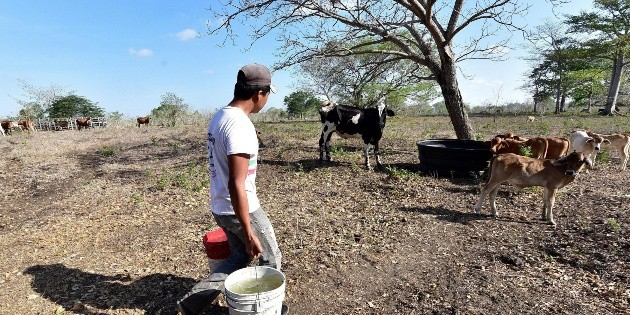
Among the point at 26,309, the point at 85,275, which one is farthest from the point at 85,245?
the point at 26,309

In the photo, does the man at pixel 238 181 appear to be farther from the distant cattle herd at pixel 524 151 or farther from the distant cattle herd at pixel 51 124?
the distant cattle herd at pixel 51 124

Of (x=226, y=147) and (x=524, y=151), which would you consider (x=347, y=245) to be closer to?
(x=226, y=147)

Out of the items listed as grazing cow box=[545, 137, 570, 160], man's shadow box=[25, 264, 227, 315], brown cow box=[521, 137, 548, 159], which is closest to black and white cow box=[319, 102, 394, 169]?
brown cow box=[521, 137, 548, 159]

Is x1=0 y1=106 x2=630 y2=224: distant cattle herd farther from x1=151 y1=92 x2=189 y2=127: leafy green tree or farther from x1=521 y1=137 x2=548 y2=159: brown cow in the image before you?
x1=151 y1=92 x2=189 y2=127: leafy green tree

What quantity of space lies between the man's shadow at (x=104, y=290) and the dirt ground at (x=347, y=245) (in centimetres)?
2

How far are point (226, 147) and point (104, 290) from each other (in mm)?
2435

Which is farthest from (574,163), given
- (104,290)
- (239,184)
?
(104,290)

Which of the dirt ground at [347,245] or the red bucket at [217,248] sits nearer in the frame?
the red bucket at [217,248]

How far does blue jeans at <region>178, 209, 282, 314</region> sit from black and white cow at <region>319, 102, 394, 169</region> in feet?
20.2

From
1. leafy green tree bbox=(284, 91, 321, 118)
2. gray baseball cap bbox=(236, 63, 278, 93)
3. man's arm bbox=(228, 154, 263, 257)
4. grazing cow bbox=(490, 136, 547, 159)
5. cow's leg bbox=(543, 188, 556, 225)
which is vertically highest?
leafy green tree bbox=(284, 91, 321, 118)

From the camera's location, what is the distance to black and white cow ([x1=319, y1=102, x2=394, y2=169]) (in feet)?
28.5

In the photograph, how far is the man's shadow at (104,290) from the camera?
10.8 ft

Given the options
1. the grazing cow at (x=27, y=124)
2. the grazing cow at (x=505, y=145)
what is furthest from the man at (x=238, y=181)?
the grazing cow at (x=27, y=124)

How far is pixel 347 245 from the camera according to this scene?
4426 millimetres
